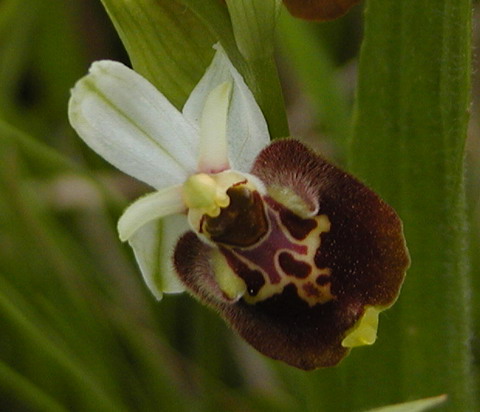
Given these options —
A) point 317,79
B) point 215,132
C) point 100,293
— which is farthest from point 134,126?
point 100,293

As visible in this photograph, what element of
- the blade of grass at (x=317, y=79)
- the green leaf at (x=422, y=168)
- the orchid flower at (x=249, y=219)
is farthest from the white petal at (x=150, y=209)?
the blade of grass at (x=317, y=79)

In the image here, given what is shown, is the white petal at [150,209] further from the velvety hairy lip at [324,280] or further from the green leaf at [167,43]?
the green leaf at [167,43]

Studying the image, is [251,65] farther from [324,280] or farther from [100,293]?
[100,293]

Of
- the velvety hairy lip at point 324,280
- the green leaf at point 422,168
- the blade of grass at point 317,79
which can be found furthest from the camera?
the blade of grass at point 317,79

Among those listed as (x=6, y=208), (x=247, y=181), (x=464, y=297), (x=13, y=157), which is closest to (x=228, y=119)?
(x=247, y=181)

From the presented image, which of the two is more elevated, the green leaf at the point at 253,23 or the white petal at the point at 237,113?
the green leaf at the point at 253,23

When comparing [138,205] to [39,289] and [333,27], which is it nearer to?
[39,289]
